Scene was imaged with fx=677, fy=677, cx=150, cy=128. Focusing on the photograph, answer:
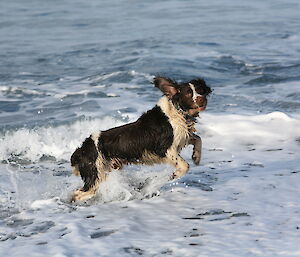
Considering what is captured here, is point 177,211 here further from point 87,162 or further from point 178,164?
→ point 87,162

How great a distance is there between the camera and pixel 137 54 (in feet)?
59.8

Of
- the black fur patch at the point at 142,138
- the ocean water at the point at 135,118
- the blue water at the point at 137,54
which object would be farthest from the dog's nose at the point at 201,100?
the blue water at the point at 137,54

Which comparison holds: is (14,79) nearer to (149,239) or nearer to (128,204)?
(128,204)

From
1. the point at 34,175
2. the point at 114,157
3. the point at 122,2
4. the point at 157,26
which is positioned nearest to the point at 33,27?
the point at 157,26

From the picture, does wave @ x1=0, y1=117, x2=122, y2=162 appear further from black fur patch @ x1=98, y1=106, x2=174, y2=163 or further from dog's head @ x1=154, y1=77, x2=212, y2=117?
dog's head @ x1=154, y1=77, x2=212, y2=117

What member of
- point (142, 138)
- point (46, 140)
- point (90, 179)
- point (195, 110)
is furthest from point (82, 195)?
point (46, 140)

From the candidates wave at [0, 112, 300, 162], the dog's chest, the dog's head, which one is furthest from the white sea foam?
the dog's head

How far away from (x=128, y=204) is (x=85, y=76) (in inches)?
358

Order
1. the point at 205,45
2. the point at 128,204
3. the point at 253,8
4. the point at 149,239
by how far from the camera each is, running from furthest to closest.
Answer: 1. the point at 253,8
2. the point at 205,45
3. the point at 128,204
4. the point at 149,239

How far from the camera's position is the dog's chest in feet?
21.9

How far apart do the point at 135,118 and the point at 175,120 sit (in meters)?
4.38

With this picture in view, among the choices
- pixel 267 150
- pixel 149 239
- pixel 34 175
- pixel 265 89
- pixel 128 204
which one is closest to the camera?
pixel 149 239

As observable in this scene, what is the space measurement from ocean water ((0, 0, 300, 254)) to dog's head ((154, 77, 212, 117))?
0.96m

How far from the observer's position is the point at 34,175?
8367mm
